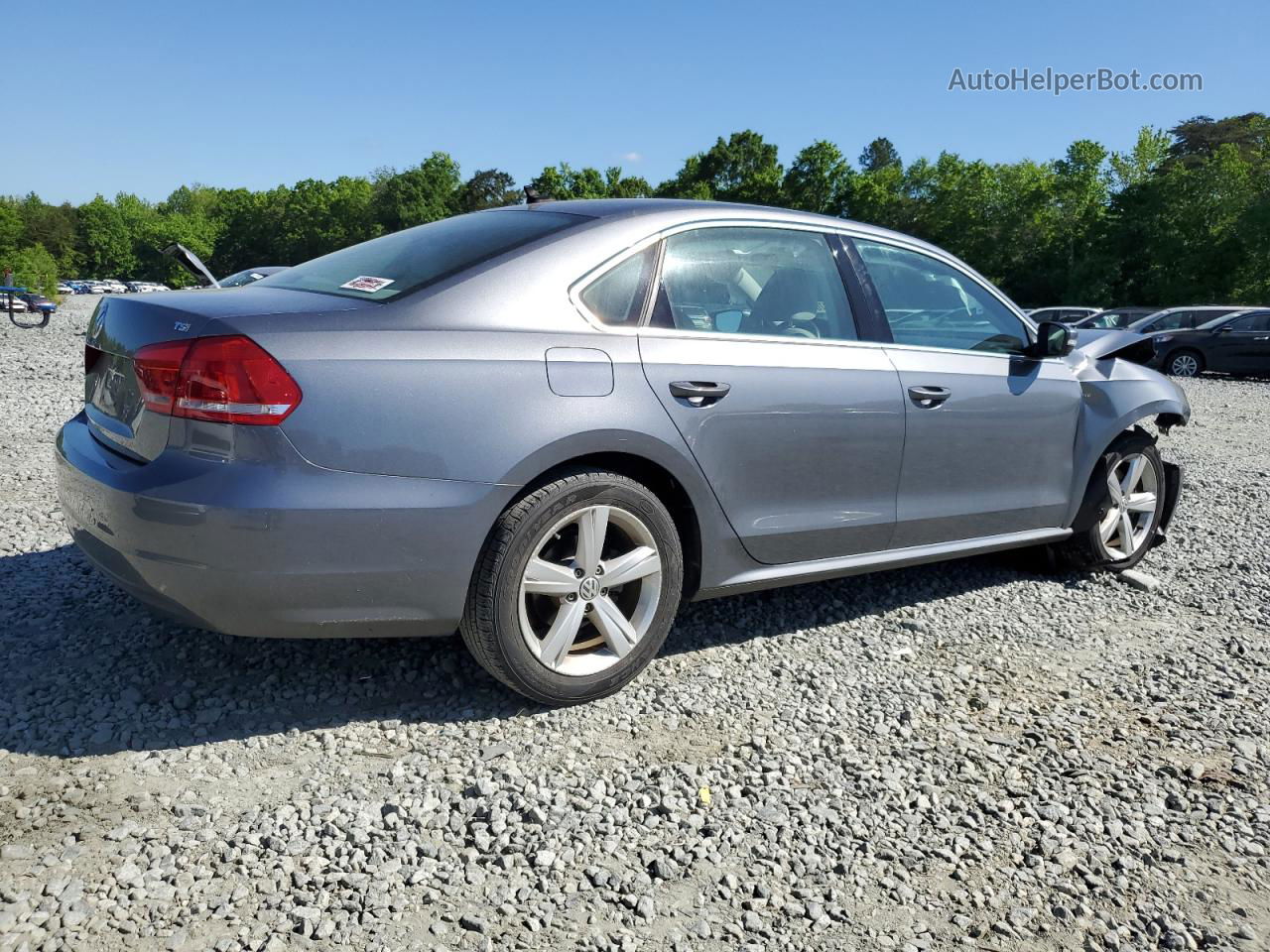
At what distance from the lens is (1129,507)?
498 centimetres

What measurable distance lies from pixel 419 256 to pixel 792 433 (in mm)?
1419

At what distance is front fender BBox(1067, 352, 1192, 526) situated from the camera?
4633mm

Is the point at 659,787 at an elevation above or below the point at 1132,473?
below

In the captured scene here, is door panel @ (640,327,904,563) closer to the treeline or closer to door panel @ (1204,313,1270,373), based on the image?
the treeline

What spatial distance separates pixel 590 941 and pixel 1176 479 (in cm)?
443

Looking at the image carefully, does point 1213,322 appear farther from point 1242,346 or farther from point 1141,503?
point 1141,503

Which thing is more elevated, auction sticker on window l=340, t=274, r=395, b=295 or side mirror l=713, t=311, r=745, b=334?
auction sticker on window l=340, t=274, r=395, b=295

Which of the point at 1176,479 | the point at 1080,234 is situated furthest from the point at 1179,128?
the point at 1176,479

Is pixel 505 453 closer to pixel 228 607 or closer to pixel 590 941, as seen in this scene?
pixel 228 607

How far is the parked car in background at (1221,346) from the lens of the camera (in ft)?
61.4

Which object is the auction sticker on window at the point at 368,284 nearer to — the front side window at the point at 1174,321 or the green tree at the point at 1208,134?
the front side window at the point at 1174,321

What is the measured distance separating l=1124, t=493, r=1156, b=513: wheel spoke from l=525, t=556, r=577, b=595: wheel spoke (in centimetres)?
330

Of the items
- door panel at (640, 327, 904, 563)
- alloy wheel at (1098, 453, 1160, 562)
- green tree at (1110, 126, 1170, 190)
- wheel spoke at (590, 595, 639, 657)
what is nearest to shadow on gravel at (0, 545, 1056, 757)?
wheel spoke at (590, 595, 639, 657)

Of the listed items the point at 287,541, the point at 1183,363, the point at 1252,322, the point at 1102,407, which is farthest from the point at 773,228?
the point at 1252,322
